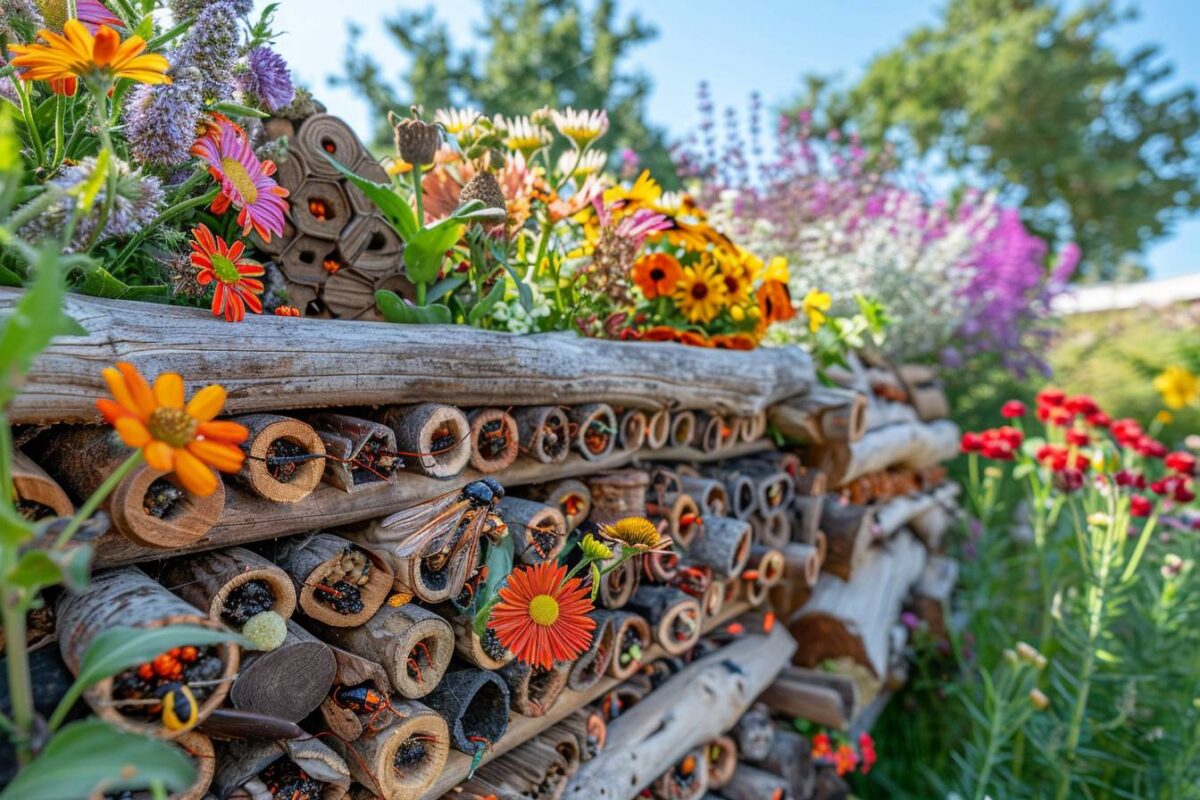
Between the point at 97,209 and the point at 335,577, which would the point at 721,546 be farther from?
the point at 97,209

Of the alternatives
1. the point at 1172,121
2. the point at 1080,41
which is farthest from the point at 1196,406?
the point at 1080,41

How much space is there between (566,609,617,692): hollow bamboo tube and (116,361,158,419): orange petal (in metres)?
0.92

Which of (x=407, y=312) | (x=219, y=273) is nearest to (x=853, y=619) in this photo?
(x=407, y=312)

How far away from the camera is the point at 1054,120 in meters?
12.5

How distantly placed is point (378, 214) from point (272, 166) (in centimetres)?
31

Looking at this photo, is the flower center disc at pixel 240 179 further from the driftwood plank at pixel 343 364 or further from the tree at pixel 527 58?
the tree at pixel 527 58

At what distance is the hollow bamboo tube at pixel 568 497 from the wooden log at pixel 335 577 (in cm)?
41

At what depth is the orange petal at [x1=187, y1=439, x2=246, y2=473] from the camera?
60 cm

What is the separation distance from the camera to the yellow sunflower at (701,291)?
1.80 metres

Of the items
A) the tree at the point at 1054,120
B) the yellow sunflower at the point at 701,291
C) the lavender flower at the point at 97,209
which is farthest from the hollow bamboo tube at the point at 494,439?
the tree at the point at 1054,120

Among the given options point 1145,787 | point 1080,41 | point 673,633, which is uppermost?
point 1080,41

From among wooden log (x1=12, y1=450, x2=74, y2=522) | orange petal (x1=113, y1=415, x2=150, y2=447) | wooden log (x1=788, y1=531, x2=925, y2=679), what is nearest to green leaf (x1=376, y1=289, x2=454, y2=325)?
wooden log (x1=12, y1=450, x2=74, y2=522)

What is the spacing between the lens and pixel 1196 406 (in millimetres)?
6152

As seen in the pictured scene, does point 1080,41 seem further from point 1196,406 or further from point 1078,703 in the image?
point 1078,703
